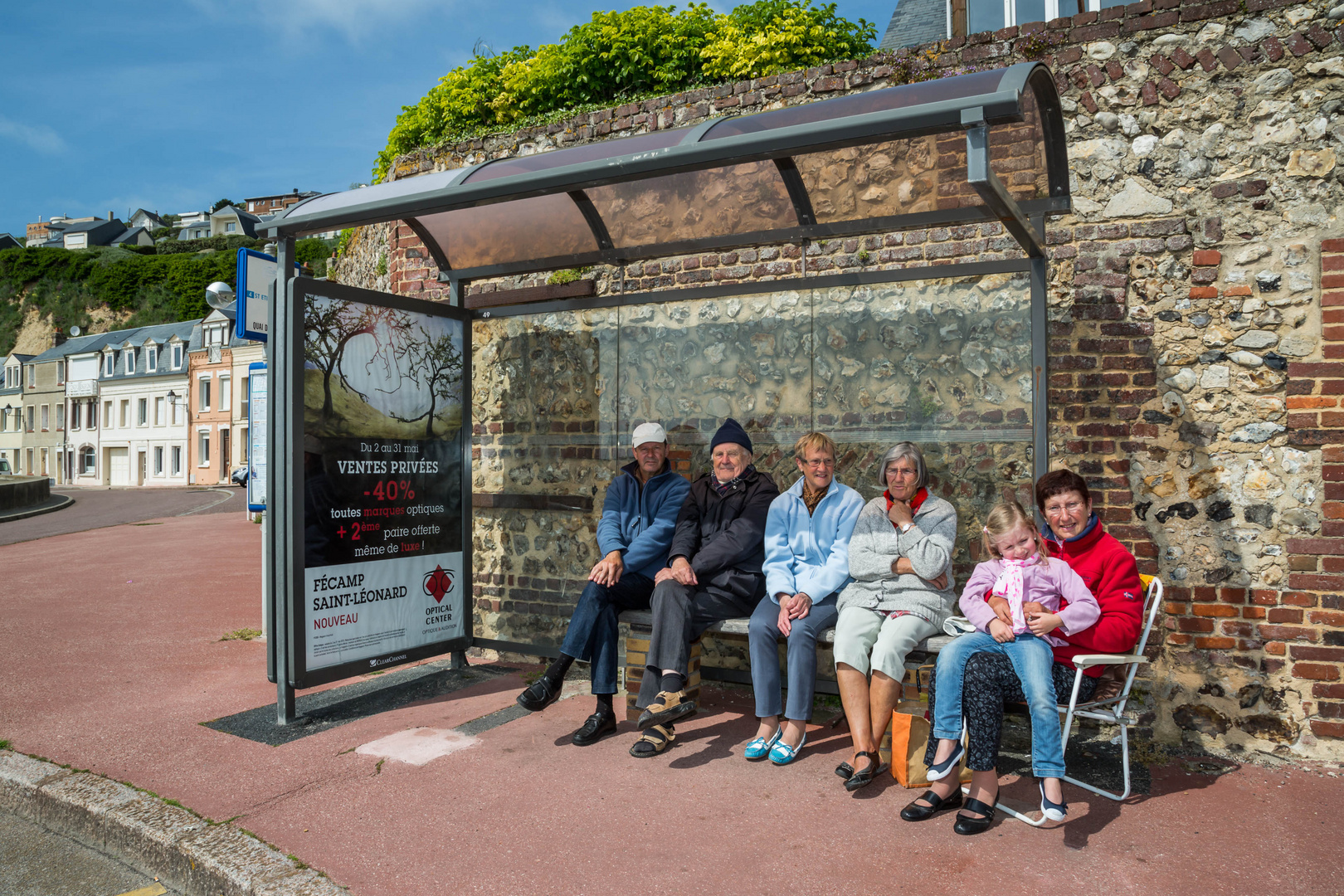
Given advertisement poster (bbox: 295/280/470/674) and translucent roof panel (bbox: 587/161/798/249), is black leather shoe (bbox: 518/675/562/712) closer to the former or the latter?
advertisement poster (bbox: 295/280/470/674)

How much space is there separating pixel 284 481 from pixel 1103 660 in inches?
161

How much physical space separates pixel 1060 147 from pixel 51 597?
10.7 meters

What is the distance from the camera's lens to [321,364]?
4.85m

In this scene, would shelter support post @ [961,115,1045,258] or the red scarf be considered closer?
shelter support post @ [961,115,1045,258]

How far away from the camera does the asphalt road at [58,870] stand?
3291 mm

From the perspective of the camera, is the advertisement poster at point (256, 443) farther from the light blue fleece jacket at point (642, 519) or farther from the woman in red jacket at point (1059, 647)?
the woman in red jacket at point (1059, 647)

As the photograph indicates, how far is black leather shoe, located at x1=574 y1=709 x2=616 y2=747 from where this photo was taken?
172 inches

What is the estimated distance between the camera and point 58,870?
3451 millimetres

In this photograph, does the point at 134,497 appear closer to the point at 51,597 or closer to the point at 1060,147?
the point at 51,597

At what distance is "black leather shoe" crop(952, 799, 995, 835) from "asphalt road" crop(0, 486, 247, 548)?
61.8 ft

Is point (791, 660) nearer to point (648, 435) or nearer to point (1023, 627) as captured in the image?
point (1023, 627)

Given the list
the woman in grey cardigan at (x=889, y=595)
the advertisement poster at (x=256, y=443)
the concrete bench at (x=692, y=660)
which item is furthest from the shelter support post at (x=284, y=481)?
the woman in grey cardigan at (x=889, y=595)

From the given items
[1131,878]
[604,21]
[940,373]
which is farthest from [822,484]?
[604,21]

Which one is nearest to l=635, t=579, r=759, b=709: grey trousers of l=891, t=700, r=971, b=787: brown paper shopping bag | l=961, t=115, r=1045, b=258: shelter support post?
l=891, t=700, r=971, b=787: brown paper shopping bag
